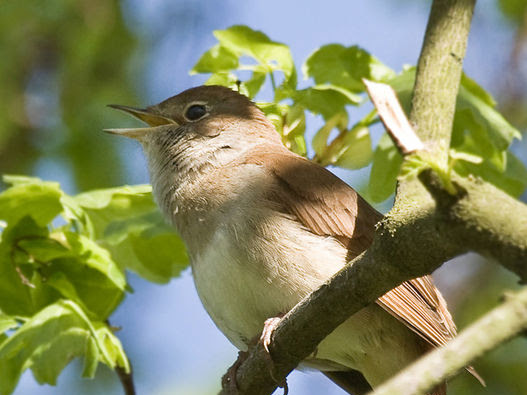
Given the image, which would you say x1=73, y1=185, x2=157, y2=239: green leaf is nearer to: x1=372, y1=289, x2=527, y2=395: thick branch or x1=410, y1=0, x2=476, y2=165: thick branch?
x1=410, y1=0, x2=476, y2=165: thick branch

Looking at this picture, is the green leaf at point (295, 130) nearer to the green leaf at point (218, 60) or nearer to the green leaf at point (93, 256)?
the green leaf at point (218, 60)

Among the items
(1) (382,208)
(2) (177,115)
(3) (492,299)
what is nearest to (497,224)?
(2) (177,115)

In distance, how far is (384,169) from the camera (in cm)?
450

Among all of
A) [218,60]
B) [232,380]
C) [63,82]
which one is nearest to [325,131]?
[218,60]

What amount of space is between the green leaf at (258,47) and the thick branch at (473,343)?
8.62 feet

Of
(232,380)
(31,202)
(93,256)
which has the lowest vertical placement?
(232,380)

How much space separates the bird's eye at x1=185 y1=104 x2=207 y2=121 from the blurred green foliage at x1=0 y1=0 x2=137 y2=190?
76.0 inches

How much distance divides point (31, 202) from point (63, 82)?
3.91 m

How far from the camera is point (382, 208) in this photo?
6.94 meters

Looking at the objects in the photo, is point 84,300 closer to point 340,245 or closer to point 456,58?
point 340,245

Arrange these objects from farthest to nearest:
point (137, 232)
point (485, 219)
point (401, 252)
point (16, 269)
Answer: point (137, 232), point (16, 269), point (401, 252), point (485, 219)

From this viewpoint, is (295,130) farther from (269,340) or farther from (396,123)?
(396,123)

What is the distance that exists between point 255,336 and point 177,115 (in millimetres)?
1934

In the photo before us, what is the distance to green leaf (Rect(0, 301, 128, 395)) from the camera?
3.95 metres
